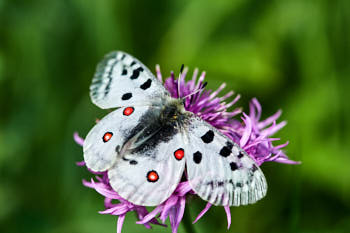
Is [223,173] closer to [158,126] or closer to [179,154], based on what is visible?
[179,154]

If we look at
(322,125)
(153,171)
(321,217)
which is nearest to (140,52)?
(322,125)

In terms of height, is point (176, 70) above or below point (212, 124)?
above

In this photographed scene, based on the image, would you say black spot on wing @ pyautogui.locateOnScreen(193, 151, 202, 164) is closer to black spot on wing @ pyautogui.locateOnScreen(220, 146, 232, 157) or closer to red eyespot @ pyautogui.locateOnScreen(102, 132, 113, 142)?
black spot on wing @ pyautogui.locateOnScreen(220, 146, 232, 157)

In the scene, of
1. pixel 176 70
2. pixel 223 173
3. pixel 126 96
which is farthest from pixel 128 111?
pixel 176 70

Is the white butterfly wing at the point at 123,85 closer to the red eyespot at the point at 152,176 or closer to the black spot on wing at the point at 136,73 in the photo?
the black spot on wing at the point at 136,73

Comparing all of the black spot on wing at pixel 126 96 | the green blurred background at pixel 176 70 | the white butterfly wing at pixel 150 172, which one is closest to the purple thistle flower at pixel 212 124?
the white butterfly wing at pixel 150 172

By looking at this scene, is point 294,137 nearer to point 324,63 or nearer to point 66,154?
point 324,63
